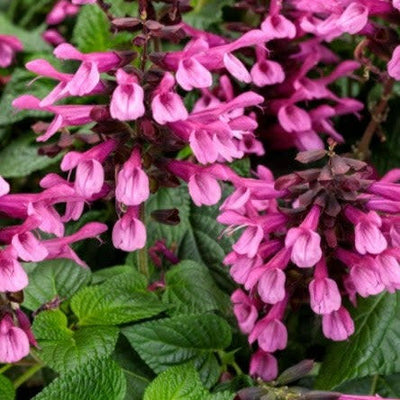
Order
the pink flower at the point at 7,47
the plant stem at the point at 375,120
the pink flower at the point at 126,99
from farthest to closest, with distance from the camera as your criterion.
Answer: the pink flower at the point at 7,47
the plant stem at the point at 375,120
the pink flower at the point at 126,99

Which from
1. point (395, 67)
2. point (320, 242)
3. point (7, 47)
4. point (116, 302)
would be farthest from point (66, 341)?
point (7, 47)

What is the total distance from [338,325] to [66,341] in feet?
Answer: 1.05

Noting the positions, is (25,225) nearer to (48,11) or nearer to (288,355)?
→ (288,355)

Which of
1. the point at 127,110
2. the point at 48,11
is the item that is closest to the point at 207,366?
the point at 127,110

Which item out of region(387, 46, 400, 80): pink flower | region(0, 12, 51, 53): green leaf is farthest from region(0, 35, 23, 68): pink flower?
region(387, 46, 400, 80): pink flower

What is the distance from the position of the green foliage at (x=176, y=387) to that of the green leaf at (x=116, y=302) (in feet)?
0.36

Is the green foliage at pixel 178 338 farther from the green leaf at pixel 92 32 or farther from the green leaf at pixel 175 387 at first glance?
the green leaf at pixel 92 32

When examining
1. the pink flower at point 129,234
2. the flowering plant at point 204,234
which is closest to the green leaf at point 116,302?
the flowering plant at point 204,234

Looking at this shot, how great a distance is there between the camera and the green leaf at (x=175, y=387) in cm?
96

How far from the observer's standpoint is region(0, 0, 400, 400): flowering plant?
38.5 inches

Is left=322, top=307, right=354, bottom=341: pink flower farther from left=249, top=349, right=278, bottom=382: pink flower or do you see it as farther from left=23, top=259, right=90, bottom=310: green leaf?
left=23, top=259, right=90, bottom=310: green leaf

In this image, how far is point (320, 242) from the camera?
3.41ft

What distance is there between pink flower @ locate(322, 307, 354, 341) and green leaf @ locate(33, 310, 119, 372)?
0.25 m

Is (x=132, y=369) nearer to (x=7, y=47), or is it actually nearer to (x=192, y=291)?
(x=192, y=291)
